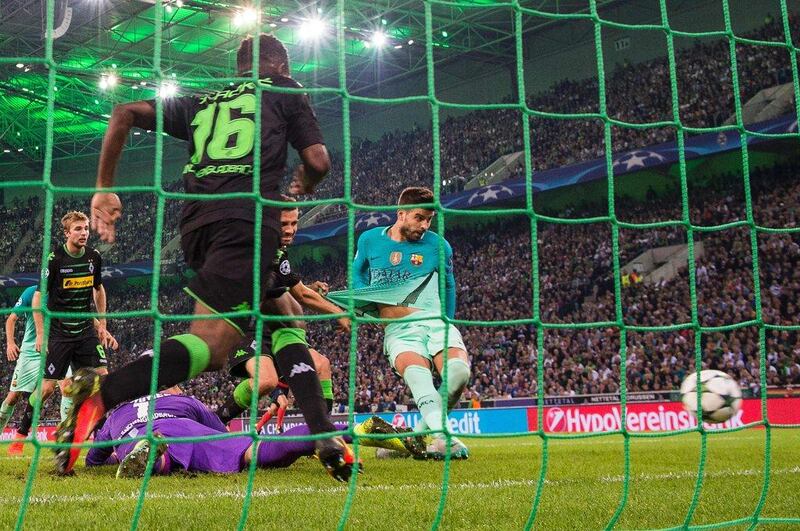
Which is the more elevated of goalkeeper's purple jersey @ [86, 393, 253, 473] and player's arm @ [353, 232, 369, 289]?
player's arm @ [353, 232, 369, 289]

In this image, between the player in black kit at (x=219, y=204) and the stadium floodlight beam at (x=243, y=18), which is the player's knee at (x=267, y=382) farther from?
the stadium floodlight beam at (x=243, y=18)

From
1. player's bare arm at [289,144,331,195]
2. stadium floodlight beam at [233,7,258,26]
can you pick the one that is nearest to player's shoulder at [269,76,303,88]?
player's bare arm at [289,144,331,195]

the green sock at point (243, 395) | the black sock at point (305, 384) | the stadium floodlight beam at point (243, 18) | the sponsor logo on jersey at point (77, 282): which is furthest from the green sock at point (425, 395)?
the stadium floodlight beam at point (243, 18)

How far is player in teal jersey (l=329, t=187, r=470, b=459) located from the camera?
194 inches

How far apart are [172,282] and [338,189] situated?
5.91 metres

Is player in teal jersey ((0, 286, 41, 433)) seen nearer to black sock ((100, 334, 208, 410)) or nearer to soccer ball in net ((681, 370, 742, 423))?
black sock ((100, 334, 208, 410))

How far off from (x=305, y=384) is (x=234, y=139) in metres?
1.09

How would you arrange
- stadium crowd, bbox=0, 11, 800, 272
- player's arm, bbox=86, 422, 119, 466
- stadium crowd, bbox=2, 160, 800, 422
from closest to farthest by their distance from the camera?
player's arm, bbox=86, 422, 119, 466 < stadium crowd, bbox=2, 160, 800, 422 < stadium crowd, bbox=0, 11, 800, 272

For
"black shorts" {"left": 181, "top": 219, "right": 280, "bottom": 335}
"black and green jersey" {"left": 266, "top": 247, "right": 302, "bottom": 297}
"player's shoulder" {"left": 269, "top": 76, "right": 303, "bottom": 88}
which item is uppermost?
"player's shoulder" {"left": 269, "top": 76, "right": 303, "bottom": 88}

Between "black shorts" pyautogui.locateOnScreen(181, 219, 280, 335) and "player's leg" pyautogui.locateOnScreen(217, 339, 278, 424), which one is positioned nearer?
"black shorts" pyautogui.locateOnScreen(181, 219, 280, 335)

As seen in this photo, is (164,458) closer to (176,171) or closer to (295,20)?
(295,20)

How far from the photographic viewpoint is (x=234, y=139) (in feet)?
9.44

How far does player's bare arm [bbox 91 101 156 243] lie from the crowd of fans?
33.3ft

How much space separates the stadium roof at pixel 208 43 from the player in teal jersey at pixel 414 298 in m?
14.5
